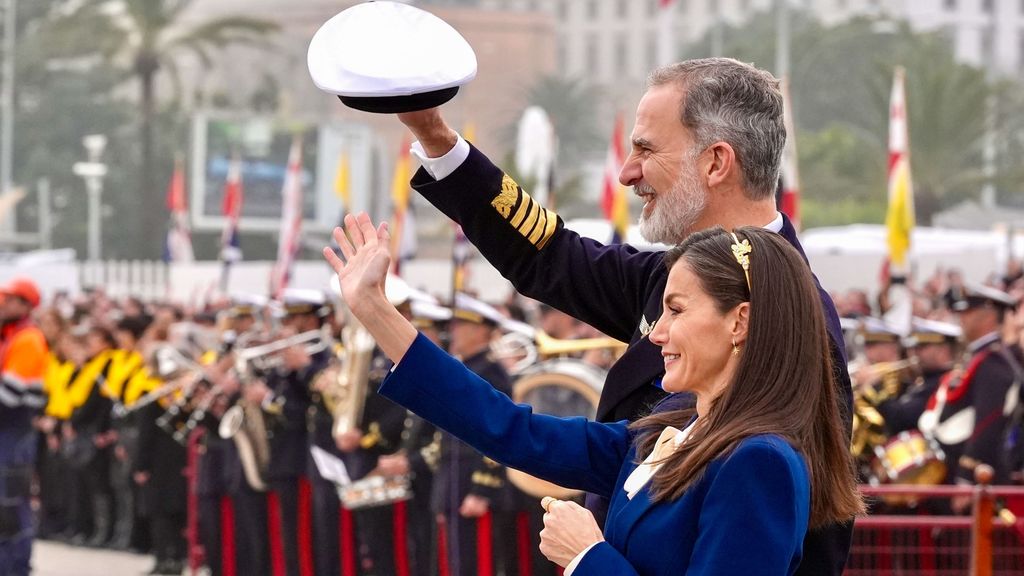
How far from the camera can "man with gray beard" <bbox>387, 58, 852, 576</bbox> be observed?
12.9 ft

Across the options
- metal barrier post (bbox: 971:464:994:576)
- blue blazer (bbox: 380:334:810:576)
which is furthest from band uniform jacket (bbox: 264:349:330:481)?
blue blazer (bbox: 380:334:810:576)

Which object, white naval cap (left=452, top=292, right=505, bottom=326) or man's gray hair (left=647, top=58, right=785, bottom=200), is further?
white naval cap (left=452, top=292, right=505, bottom=326)

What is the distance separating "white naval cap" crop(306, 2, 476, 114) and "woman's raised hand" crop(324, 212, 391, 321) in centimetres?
33

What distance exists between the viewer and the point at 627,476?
341 cm

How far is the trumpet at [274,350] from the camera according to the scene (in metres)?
12.9

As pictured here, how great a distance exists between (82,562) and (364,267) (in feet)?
44.2

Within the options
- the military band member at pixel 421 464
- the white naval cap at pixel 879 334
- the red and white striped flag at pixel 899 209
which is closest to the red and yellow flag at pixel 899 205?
the red and white striped flag at pixel 899 209

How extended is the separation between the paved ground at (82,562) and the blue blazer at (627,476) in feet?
38.9

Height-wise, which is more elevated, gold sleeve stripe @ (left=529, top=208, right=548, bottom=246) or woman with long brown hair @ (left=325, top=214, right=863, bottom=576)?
gold sleeve stripe @ (left=529, top=208, right=548, bottom=246)

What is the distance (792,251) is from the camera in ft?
10.8

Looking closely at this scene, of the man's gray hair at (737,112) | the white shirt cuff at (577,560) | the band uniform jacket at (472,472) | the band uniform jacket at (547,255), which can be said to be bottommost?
the band uniform jacket at (472,472)

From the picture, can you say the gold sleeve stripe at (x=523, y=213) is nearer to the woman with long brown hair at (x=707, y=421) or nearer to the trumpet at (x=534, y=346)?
the woman with long brown hair at (x=707, y=421)

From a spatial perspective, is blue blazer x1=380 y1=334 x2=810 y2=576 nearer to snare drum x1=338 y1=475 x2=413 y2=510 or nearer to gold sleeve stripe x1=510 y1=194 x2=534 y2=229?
gold sleeve stripe x1=510 y1=194 x2=534 y2=229

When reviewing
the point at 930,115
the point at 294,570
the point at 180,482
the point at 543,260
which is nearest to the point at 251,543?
the point at 294,570
